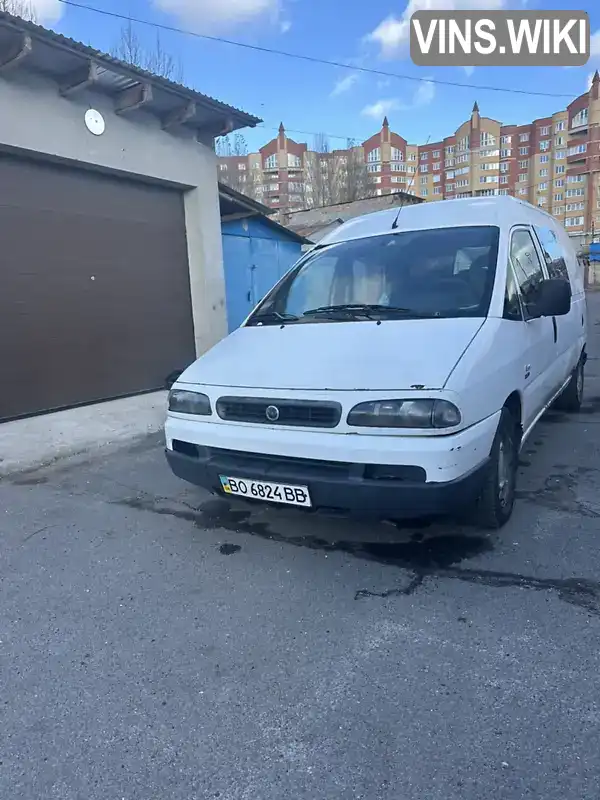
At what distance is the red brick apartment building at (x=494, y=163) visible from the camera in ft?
218

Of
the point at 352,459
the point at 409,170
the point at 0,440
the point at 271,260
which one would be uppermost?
the point at 409,170

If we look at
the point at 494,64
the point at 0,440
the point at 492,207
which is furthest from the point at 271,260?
the point at 492,207

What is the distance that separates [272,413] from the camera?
3.00 meters

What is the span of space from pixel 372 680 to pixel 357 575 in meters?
0.80

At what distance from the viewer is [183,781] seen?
1.76 meters

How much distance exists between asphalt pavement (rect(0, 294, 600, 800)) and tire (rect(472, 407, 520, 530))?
0.13m

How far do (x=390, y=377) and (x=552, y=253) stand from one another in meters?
3.27

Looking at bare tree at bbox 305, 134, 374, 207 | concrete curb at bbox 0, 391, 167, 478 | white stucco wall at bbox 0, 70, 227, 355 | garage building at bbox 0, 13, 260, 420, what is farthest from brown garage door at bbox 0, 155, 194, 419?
bare tree at bbox 305, 134, 374, 207

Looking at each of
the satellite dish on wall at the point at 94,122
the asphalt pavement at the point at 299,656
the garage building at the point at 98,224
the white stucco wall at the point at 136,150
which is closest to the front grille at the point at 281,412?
the asphalt pavement at the point at 299,656

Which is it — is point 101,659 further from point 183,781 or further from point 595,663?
point 595,663

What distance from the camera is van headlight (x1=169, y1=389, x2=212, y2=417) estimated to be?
10.8ft

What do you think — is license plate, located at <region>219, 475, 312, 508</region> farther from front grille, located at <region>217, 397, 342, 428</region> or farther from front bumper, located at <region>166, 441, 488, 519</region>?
front grille, located at <region>217, 397, 342, 428</region>

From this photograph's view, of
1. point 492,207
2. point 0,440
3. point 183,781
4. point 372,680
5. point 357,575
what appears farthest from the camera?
point 0,440

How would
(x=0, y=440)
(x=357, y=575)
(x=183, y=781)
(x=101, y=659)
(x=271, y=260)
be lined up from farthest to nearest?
(x=271, y=260)
(x=0, y=440)
(x=357, y=575)
(x=101, y=659)
(x=183, y=781)
